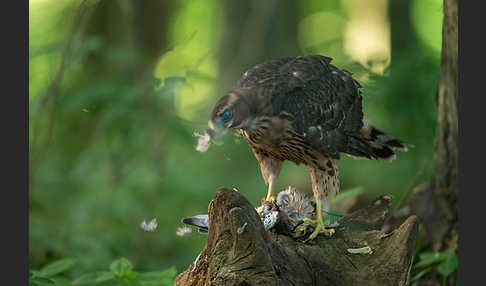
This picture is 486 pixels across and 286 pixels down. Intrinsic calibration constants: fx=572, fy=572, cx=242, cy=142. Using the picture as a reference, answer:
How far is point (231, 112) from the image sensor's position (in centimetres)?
377

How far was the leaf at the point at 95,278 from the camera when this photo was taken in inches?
174

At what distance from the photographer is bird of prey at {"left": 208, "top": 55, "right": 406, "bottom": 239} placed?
415 cm

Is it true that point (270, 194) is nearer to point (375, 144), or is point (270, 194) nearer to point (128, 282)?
point (375, 144)

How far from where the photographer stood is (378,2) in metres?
16.9

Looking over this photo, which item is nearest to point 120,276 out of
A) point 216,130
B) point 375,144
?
point 216,130

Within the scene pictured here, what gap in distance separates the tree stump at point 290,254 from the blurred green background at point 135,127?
133 centimetres

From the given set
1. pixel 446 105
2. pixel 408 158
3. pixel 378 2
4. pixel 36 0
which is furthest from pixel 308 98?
pixel 378 2

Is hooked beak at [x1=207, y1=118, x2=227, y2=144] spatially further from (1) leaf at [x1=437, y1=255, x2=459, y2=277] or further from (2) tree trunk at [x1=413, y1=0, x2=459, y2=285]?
(2) tree trunk at [x1=413, y1=0, x2=459, y2=285]

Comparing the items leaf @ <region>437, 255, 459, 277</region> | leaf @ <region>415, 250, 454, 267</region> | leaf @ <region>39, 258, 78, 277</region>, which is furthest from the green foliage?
leaf @ <region>437, 255, 459, 277</region>

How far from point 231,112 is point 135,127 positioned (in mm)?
3378

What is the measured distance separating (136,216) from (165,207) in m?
0.59

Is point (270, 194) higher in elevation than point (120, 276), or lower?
higher

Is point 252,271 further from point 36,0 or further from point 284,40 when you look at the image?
point 284,40

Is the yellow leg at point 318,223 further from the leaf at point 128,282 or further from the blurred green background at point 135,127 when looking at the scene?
the leaf at point 128,282
